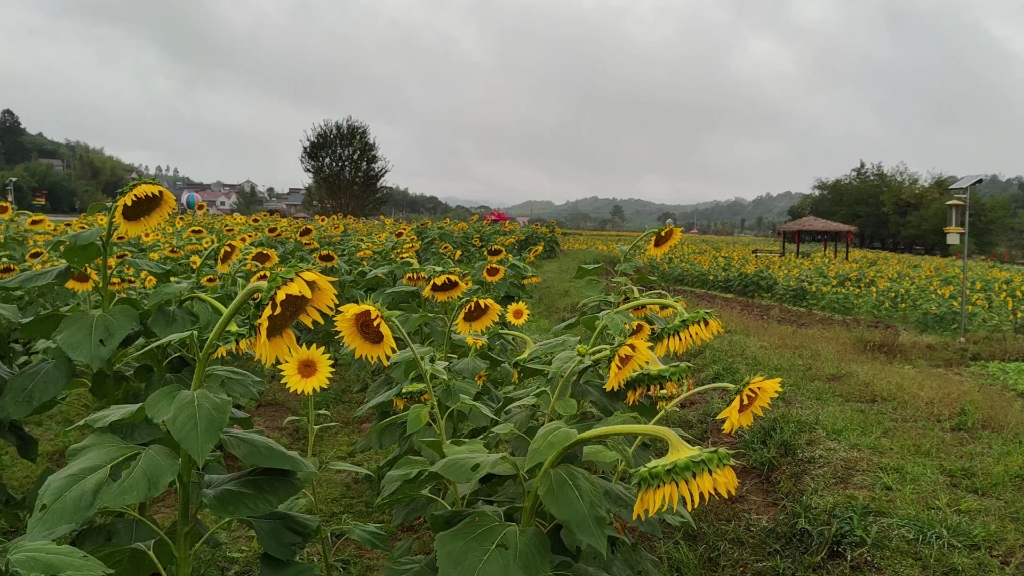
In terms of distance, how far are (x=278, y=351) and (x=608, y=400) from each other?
0.96 metres

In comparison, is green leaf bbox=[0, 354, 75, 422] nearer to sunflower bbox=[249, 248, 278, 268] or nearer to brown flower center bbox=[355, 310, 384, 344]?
brown flower center bbox=[355, 310, 384, 344]

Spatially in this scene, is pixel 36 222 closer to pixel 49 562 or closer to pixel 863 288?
pixel 49 562

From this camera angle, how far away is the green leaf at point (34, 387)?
161 cm

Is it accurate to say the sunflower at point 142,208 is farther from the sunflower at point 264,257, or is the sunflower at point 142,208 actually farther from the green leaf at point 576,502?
the sunflower at point 264,257

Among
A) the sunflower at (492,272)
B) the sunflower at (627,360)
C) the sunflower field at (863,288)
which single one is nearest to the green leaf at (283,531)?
the sunflower at (627,360)

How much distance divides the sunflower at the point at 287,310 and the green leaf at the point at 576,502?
2.02 feet

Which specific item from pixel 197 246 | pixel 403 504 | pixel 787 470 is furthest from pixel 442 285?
pixel 197 246

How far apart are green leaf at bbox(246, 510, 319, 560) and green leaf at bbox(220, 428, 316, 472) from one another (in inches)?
11.4

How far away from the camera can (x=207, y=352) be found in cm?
124

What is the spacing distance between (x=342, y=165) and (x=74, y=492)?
91.8 ft

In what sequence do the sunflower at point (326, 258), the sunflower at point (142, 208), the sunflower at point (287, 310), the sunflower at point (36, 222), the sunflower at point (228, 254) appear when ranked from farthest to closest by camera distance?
the sunflower at point (36, 222), the sunflower at point (326, 258), the sunflower at point (228, 254), the sunflower at point (142, 208), the sunflower at point (287, 310)

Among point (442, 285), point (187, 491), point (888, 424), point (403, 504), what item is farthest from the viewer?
point (888, 424)

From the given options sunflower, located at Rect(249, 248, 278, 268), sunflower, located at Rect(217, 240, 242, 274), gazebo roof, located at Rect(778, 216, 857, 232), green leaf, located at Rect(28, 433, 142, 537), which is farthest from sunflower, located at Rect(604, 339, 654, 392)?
gazebo roof, located at Rect(778, 216, 857, 232)

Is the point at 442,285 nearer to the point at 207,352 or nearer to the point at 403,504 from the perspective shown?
the point at 403,504
